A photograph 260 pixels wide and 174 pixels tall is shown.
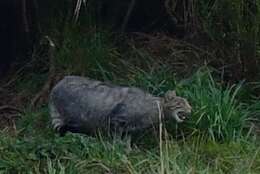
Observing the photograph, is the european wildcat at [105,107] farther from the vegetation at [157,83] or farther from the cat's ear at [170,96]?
the vegetation at [157,83]

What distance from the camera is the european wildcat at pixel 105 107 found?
5.81 metres

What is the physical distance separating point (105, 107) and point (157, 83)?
83cm

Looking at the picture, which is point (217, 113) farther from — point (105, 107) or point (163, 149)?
point (105, 107)

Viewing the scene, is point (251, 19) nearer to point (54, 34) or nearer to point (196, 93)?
point (196, 93)

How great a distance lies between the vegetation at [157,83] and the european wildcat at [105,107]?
0.13 m

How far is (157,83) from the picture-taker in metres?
6.67

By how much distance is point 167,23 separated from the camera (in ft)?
26.4

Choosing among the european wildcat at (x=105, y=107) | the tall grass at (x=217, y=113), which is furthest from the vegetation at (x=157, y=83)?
the european wildcat at (x=105, y=107)

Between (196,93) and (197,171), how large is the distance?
3.21 feet


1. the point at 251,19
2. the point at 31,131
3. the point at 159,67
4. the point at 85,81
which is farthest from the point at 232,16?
the point at 31,131

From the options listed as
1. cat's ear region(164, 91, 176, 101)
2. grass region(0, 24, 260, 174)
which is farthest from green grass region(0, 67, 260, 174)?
cat's ear region(164, 91, 176, 101)

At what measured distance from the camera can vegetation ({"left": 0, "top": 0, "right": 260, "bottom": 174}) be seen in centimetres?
560

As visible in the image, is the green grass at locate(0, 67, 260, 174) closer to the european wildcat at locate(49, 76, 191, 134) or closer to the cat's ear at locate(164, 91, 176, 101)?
the european wildcat at locate(49, 76, 191, 134)

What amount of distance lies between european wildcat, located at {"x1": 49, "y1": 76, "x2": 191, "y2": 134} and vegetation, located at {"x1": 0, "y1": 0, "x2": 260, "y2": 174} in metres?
0.13
